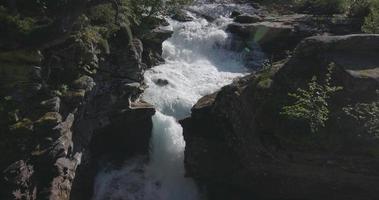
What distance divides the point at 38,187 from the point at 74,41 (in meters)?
4.48

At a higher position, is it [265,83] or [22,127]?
[265,83]

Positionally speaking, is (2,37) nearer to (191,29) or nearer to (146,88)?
(146,88)

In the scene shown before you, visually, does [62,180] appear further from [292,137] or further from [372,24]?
[372,24]

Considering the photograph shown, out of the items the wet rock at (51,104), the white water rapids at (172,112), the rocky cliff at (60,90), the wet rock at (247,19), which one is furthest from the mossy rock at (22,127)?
the wet rock at (247,19)

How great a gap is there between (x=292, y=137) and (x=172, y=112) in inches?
308

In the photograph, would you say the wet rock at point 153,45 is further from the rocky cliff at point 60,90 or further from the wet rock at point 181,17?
the wet rock at point 181,17

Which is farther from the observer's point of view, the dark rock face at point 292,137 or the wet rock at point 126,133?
the wet rock at point 126,133

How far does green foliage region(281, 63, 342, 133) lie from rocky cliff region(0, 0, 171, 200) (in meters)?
6.26

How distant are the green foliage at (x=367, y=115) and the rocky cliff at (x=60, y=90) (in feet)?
25.6

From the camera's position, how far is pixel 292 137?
14891 millimetres

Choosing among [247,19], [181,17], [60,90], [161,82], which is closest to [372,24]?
[247,19]

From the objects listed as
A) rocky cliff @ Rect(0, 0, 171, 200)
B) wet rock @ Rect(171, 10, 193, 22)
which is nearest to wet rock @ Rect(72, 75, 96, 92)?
rocky cliff @ Rect(0, 0, 171, 200)

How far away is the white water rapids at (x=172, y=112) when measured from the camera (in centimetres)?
1969

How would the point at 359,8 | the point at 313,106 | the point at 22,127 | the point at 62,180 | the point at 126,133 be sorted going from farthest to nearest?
the point at 359,8 < the point at 126,133 < the point at 62,180 < the point at 313,106 < the point at 22,127
